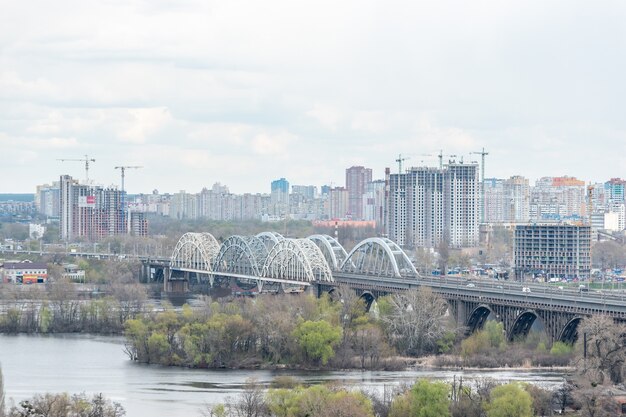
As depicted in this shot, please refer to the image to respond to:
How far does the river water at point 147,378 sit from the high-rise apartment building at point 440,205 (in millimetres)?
79977

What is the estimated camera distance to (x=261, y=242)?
90.0m

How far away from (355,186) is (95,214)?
2266 inches

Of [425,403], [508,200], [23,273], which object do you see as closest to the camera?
[425,403]

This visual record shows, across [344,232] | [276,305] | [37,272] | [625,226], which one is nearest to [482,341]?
[276,305]

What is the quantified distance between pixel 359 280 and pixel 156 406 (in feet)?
103

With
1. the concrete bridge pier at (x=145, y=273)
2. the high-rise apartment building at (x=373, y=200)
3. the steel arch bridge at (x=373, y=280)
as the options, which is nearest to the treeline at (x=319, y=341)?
the steel arch bridge at (x=373, y=280)

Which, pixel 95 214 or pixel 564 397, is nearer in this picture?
pixel 564 397

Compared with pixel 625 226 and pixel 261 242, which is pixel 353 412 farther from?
pixel 625 226

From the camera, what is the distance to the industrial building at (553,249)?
103312mm

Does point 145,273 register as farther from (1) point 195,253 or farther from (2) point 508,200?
(2) point 508,200

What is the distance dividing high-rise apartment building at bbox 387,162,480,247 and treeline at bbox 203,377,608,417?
308 ft

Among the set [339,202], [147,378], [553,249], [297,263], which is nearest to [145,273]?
[297,263]

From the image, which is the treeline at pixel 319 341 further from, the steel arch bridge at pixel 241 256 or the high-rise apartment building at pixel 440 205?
the high-rise apartment building at pixel 440 205

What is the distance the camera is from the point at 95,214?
146 meters
